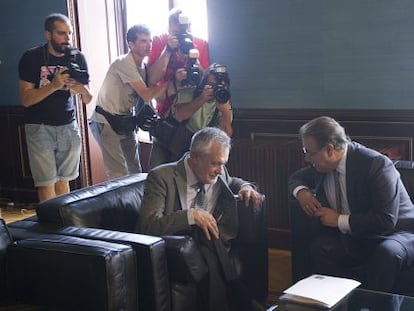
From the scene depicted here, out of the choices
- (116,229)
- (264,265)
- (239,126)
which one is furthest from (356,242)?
(239,126)

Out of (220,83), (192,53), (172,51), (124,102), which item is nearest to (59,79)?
(124,102)

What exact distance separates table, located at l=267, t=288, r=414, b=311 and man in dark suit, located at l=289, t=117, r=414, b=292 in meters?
0.36

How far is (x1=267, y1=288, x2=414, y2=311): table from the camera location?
6.68ft

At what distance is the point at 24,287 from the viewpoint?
7.63ft

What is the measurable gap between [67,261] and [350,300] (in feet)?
3.16

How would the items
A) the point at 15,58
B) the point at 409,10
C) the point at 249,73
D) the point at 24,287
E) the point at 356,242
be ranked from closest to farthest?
1. the point at 24,287
2. the point at 356,242
3. the point at 409,10
4. the point at 249,73
5. the point at 15,58

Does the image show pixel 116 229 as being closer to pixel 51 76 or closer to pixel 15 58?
pixel 51 76

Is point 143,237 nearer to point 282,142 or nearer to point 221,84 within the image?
point 221,84

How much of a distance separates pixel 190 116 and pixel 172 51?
1.19 ft

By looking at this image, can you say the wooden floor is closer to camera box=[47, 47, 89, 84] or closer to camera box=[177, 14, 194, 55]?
camera box=[177, 14, 194, 55]

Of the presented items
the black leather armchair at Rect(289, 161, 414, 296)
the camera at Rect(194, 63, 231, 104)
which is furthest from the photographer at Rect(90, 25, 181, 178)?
the black leather armchair at Rect(289, 161, 414, 296)

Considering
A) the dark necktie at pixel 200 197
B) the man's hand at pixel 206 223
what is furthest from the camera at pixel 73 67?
the man's hand at pixel 206 223

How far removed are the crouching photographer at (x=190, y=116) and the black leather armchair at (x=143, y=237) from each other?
50cm

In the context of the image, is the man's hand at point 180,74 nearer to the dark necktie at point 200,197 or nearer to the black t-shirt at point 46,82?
the black t-shirt at point 46,82
